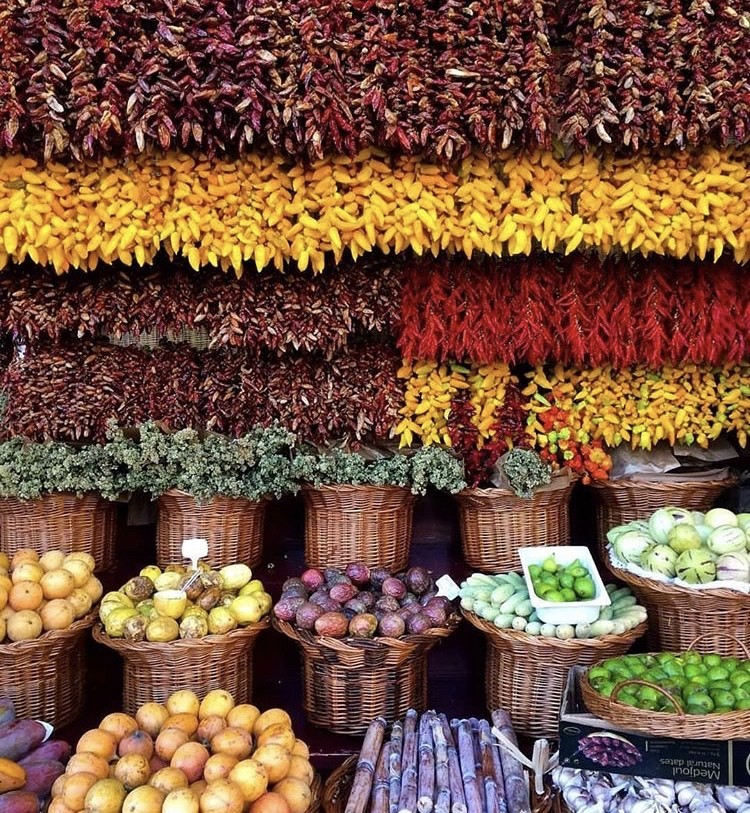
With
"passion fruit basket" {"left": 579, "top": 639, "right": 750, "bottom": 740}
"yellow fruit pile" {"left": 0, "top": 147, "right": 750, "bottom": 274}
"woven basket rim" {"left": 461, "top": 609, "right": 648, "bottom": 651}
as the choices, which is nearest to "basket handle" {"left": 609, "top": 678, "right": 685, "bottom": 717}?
"passion fruit basket" {"left": 579, "top": 639, "right": 750, "bottom": 740}

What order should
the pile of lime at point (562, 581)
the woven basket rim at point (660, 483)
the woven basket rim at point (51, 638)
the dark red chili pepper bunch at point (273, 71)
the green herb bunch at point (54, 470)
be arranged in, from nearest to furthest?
1. the dark red chili pepper bunch at point (273, 71)
2. the woven basket rim at point (51, 638)
3. the pile of lime at point (562, 581)
4. the green herb bunch at point (54, 470)
5. the woven basket rim at point (660, 483)

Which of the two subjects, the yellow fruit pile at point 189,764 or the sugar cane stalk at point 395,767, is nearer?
the yellow fruit pile at point 189,764

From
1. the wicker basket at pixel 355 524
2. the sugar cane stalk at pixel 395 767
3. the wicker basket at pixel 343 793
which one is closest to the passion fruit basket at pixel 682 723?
the wicker basket at pixel 343 793

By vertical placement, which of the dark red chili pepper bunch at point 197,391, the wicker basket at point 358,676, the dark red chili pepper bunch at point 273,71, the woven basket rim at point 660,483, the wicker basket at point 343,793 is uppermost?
the dark red chili pepper bunch at point 273,71

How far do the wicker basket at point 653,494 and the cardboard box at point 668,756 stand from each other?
1.38 metres

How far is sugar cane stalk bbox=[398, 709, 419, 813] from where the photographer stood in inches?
79.6

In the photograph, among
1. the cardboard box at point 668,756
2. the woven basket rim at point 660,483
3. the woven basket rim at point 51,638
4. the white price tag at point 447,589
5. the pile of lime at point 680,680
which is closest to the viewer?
the cardboard box at point 668,756

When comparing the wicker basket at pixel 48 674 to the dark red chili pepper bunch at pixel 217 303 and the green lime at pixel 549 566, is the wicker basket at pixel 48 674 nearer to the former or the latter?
the dark red chili pepper bunch at pixel 217 303

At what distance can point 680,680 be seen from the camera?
218cm

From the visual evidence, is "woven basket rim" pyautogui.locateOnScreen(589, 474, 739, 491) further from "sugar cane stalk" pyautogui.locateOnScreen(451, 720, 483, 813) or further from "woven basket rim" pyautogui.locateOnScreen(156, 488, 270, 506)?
"woven basket rim" pyautogui.locateOnScreen(156, 488, 270, 506)

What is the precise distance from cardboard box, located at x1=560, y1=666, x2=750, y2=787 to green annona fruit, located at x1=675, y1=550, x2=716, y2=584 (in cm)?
63

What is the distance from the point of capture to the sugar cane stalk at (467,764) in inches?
79.8

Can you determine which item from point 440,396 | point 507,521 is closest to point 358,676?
point 507,521

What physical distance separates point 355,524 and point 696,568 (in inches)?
51.0
